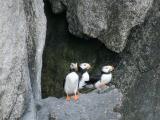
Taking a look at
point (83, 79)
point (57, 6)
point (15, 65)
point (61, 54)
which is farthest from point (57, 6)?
point (15, 65)

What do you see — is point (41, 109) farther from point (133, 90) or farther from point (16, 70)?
point (133, 90)

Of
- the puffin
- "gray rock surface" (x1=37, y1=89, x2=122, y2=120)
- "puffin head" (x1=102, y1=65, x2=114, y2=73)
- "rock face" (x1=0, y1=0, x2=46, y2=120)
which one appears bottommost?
"gray rock surface" (x1=37, y1=89, x2=122, y2=120)

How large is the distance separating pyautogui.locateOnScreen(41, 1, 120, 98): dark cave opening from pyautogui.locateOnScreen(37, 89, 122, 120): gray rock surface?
1.66m

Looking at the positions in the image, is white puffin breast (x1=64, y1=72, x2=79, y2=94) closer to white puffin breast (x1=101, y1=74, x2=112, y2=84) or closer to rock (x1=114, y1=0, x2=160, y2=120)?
white puffin breast (x1=101, y1=74, x2=112, y2=84)

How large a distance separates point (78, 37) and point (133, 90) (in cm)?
175

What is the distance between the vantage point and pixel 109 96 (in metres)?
14.6

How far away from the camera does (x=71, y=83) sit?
46.5ft

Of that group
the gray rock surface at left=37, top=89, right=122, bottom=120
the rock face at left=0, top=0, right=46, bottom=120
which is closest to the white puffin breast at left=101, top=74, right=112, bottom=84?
the gray rock surface at left=37, top=89, right=122, bottom=120

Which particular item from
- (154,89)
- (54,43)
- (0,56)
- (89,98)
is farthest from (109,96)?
(0,56)

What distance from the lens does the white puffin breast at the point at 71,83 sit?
14.1 m

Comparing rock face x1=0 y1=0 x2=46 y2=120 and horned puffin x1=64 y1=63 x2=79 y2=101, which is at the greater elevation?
rock face x1=0 y1=0 x2=46 y2=120

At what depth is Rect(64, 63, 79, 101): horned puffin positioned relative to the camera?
1411 centimetres

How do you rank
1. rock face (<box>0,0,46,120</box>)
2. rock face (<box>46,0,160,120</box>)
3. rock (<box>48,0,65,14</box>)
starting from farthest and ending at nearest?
rock (<box>48,0,65,14</box>), rock face (<box>46,0,160,120</box>), rock face (<box>0,0,46,120</box>)

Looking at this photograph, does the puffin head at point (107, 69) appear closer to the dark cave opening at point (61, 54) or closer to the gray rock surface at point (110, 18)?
the gray rock surface at point (110, 18)
